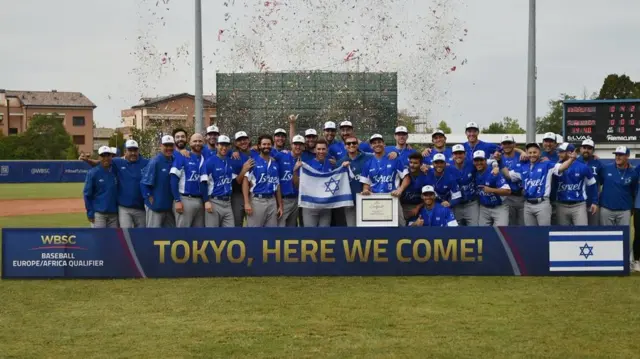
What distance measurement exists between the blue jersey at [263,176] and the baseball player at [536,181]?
349cm

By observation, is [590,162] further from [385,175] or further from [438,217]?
[385,175]

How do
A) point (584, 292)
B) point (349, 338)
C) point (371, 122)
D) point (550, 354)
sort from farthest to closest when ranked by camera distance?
point (371, 122) < point (584, 292) < point (349, 338) < point (550, 354)

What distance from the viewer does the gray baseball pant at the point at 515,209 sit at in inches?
511

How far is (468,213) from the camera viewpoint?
507 inches

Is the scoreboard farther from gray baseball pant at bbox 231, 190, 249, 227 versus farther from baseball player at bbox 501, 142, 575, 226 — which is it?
gray baseball pant at bbox 231, 190, 249, 227

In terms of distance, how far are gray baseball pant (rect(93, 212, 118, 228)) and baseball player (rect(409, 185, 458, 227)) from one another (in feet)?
15.0

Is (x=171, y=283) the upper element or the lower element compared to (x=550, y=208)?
lower

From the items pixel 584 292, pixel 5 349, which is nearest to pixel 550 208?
pixel 584 292

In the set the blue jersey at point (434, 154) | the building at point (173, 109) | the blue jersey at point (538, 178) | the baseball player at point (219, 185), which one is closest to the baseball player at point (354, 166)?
the blue jersey at point (434, 154)

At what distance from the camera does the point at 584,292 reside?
10.7 metres

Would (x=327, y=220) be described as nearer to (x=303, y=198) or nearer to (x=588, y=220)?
(x=303, y=198)

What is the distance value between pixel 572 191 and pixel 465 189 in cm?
160

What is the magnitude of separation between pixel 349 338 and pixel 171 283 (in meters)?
4.13

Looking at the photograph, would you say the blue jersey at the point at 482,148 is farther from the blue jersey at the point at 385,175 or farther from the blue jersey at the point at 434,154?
the blue jersey at the point at 385,175
